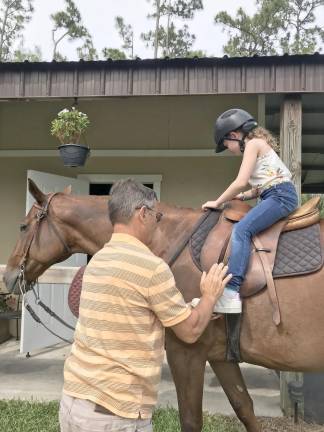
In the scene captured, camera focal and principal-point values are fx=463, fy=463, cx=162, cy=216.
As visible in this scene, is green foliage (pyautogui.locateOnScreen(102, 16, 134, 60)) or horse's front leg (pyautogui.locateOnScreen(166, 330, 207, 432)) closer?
horse's front leg (pyautogui.locateOnScreen(166, 330, 207, 432))

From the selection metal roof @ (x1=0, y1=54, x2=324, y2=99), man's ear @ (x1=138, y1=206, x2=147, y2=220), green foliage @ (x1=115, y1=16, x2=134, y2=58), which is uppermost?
green foliage @ (x1=115, y1=16, x2=134, y2=58)

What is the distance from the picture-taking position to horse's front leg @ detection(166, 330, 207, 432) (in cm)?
274

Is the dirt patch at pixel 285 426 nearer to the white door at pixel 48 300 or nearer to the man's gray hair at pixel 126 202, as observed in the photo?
the man's gray hair at pixel 126 202

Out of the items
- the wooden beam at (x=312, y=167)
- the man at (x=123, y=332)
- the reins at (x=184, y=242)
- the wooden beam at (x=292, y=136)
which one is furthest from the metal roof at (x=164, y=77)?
the wooden beam at (x=312, y=167)

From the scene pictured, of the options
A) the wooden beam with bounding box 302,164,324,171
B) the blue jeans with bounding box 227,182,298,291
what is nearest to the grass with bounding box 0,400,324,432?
the blue jeans with bounding box 227,182,298,291

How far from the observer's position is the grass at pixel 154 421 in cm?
384

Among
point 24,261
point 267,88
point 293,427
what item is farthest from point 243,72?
point 293,427

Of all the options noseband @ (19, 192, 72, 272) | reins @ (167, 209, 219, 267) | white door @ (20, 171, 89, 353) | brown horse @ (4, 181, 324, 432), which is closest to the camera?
brown horse @ (4, 181, 324, 432)

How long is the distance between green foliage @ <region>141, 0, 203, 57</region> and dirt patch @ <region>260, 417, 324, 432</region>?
31.1 metres

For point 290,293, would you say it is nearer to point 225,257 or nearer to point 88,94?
point 225,257

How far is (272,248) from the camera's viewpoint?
272 centimetres

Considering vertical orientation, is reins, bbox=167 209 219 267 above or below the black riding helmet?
below

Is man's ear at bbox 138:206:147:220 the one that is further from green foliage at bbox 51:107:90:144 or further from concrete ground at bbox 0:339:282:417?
green foliage at bbox 51:107:90:144

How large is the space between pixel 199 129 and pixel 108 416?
→ 5660 millimetres
